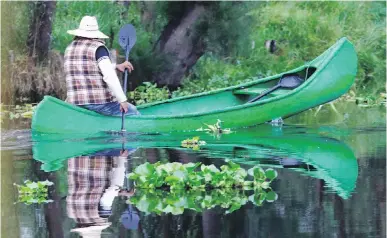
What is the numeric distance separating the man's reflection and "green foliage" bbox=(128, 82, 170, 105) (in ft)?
25.3

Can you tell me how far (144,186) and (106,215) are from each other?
45.2 inches

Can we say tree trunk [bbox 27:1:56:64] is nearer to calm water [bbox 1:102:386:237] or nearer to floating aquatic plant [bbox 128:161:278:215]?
calm water [bbox 1:102:386:237]

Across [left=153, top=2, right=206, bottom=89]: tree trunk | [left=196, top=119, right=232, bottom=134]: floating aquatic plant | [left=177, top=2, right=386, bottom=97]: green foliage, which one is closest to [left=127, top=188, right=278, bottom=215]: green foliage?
[left=196, top=119, right=232, bottom=134]: floating aquatic plant

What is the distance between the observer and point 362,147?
13148mm

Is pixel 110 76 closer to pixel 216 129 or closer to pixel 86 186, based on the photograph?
pixel 216 129

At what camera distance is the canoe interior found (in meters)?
15.6

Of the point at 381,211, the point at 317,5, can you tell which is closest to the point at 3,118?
the point at 381,211

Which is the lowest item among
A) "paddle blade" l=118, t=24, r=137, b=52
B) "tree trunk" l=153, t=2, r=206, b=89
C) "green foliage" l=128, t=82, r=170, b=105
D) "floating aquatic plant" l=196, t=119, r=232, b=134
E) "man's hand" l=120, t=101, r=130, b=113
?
"floating aquatic plant" l=196, t=119, r=232, b=134

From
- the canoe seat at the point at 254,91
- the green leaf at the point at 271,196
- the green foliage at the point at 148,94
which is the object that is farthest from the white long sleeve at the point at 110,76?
the green foliage at the point at 148,94

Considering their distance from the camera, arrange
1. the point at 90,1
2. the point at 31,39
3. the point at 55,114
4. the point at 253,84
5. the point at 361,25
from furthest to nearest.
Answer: the point at 361,25, the point at 90,1, the point at 31,39, the point at 253,84, the point at 55,114

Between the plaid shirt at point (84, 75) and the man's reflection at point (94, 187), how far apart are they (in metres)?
1.14

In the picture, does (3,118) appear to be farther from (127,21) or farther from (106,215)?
(106,215)

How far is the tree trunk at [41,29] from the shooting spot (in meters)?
20.9

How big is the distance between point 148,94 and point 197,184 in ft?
35.8
